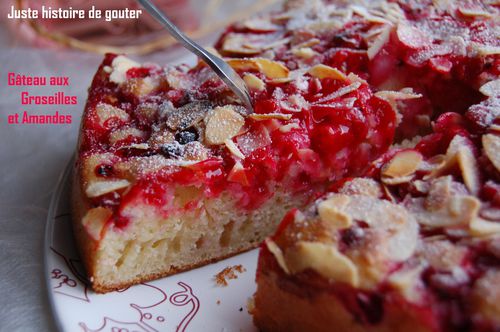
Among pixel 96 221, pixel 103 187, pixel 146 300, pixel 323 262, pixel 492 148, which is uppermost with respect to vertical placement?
pixel 492 148

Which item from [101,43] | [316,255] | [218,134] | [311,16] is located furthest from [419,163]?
[101,43]

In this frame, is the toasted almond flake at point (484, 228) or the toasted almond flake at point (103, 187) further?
the toasted almond flake at point (103, 187)

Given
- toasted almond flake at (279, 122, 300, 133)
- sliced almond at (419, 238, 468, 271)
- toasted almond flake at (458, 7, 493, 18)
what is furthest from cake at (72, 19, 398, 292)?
sliced almond at (419, 238, 468, 271)

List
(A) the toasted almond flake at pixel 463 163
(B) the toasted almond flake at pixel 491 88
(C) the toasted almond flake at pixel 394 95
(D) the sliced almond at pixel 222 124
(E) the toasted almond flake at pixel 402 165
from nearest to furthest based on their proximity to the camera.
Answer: (A) the toasted almond flake at pixel 463 163, (E) the toasted almond flake at pixel 402 165, (D) the sliced almond at pixel 222 124, (B) the toasted almond flake at pixel 491 88, (C) the toasted almond flake at pixel 394 95

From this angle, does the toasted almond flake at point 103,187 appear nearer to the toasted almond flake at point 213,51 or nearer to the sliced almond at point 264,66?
the sliced almond at point 264,66

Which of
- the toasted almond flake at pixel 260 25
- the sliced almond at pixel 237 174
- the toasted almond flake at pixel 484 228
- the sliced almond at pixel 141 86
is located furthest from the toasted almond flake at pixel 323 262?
the toasted almond flake at pixel 260 25

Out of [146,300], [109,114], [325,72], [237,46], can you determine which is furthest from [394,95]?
[146,300]

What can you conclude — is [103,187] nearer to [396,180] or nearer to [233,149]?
[233,149]
